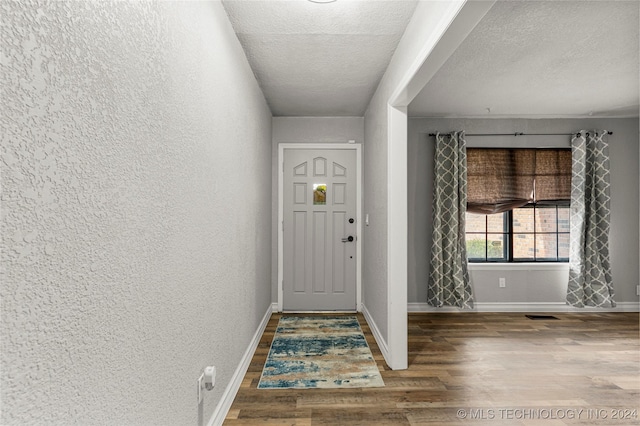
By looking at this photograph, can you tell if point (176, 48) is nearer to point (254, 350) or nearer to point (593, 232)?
point (254, 350)

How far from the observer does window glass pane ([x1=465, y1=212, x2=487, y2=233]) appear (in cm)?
470

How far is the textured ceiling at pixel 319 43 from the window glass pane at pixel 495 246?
97.0 inches

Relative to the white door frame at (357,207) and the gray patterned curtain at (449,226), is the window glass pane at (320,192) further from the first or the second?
the gray patterned curtain at (449,226)

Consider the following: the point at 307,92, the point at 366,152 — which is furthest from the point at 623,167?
the point at 307,92

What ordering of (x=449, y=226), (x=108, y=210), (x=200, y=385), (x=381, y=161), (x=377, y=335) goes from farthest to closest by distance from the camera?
(x=449, y=226)
(x=377, y=335)
(x=381, y=161)
(x=200, y=385)
(x=108, y=210)

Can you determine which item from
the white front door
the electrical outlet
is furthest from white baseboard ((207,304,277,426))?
the white front door

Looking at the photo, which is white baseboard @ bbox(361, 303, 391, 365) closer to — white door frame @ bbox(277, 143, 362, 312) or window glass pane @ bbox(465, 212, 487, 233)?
white door frame @ bbox(277, 143, 362, 312)

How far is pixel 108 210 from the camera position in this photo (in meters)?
0.93

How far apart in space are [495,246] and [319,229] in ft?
7.57

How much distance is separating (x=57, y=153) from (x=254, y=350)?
276 centimetres

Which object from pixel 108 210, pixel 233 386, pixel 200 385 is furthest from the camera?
pixel 233 386

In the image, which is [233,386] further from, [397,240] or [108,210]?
[108,210]

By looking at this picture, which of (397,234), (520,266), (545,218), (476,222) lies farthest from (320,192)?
(545,218)

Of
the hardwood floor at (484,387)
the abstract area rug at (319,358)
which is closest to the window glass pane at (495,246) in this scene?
the hardwood floor at (484,387)
